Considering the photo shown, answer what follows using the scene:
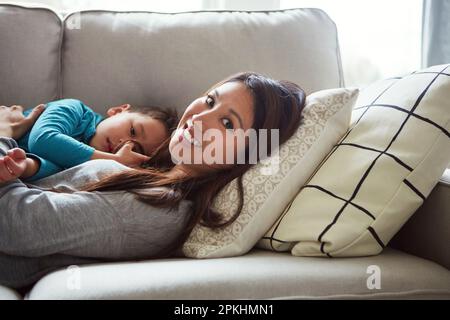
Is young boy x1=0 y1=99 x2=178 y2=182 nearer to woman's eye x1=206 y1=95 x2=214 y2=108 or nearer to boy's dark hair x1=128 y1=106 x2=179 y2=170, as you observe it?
boy's dark hair x1=128 y1=106 x2=179 y2=170

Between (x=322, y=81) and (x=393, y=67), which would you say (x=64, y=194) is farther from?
(x=393, y=67)

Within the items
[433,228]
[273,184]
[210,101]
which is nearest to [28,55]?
[210,101]

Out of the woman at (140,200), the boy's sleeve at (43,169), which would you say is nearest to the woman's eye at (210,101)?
the woman at (140,200)

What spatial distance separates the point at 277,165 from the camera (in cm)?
117

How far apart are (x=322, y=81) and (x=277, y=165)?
1.72 ft

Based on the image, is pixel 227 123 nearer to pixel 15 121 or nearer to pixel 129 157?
pixel 129 157

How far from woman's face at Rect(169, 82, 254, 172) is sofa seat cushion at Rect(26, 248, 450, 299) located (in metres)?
0.24

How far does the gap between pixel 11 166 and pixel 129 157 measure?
377 mm

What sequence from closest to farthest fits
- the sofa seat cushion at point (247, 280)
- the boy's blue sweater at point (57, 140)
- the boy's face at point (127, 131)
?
1. the sofa seat cushion at point (247, 280)
2. the boy's blue sweater at point (57, 140)
3. the boy's face at point (127, 131)

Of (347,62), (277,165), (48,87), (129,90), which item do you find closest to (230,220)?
(277,165)

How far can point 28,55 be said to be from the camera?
1.50 metres

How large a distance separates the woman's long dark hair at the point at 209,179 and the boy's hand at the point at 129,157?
155 mm

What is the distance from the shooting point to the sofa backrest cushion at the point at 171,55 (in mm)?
1535

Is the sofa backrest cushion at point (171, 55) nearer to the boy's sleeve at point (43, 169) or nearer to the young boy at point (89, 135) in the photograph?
the young boy at point (89, 135)
